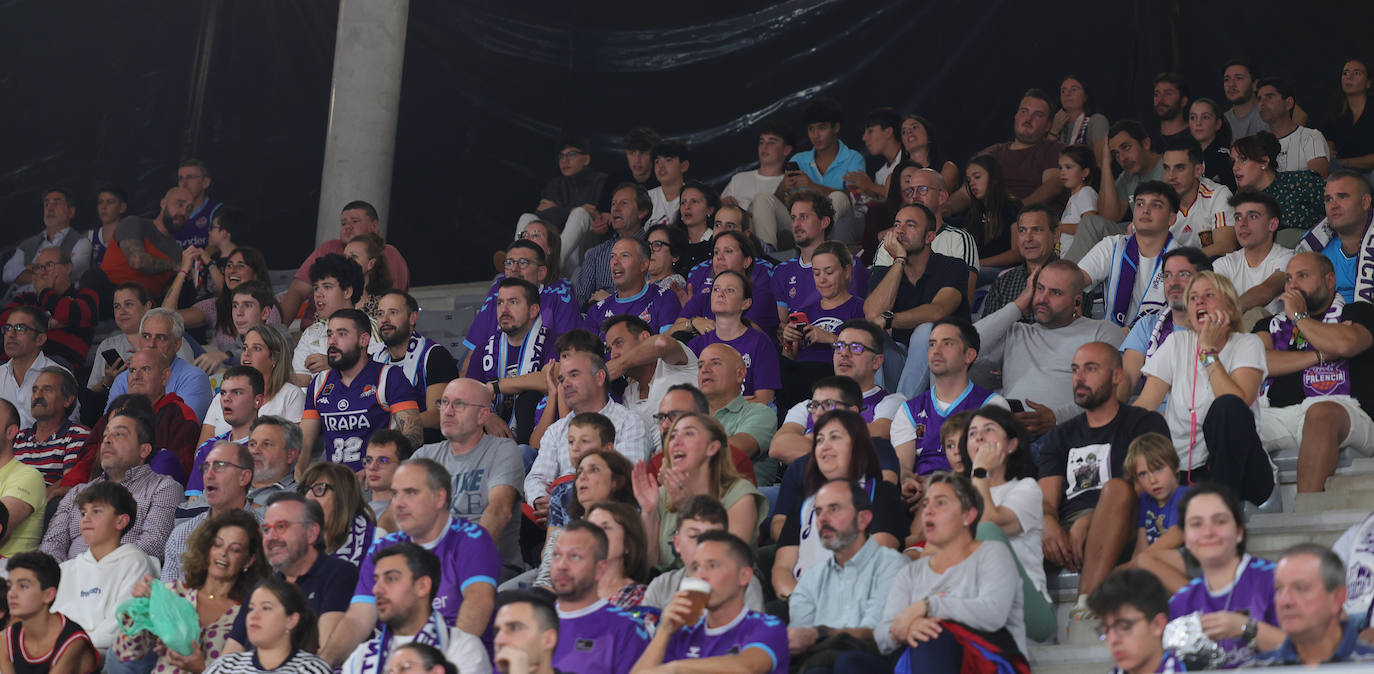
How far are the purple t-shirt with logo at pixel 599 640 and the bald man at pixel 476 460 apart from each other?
4.22 feet

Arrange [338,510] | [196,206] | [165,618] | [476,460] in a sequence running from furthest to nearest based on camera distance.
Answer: [196,206], [476,460], [338,510], [165,618]

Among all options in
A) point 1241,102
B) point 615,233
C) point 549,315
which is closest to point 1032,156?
point 1241,102

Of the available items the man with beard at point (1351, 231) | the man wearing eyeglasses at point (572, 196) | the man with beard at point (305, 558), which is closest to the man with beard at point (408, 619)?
the man with beard at point (305, 558)

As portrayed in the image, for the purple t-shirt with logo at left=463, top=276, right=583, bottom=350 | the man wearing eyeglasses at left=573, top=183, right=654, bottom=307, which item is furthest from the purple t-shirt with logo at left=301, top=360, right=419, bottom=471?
the man wearing eyeglasses at left=573, top=183, right=654, bottom=307

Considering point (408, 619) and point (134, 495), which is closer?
point (408, 619)

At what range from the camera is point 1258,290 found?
6840mm

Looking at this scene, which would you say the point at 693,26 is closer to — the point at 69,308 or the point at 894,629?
the point at 69,308

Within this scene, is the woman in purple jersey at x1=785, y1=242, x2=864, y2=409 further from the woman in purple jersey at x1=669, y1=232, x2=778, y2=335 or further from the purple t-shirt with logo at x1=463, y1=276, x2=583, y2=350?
the purple t-shirt with logo at x1=463, y1=276, x2=583, y2=350

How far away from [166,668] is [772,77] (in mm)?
7159

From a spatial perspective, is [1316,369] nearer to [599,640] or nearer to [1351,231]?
[1351,231]

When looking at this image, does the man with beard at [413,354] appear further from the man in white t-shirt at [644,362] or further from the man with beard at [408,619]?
the man with beard at [408,619]

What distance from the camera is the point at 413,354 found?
757cm

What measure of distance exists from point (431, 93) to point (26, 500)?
5.58 metres

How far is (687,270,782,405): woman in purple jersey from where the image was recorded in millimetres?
7086
